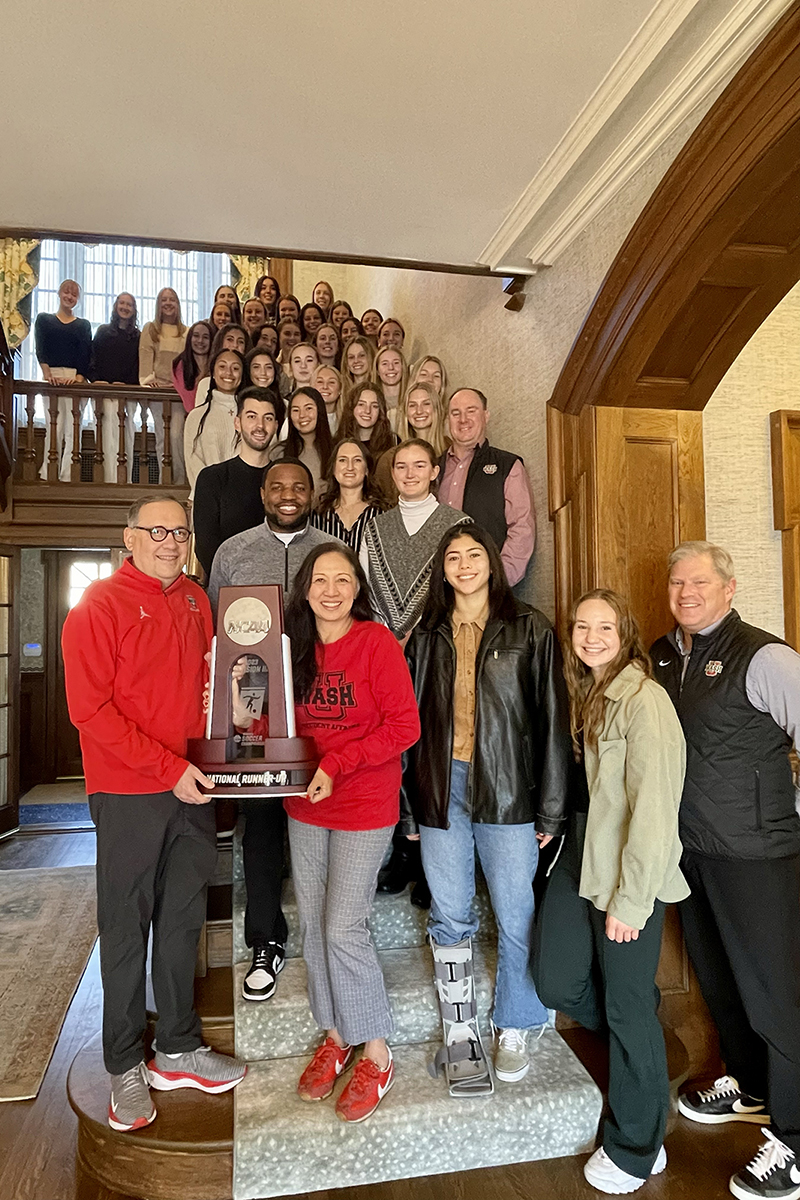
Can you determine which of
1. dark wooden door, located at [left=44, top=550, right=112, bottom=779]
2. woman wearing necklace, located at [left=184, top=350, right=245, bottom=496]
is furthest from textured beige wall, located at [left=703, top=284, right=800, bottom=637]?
dark wooden door, located at [left=44, top=550, right=112, bottom=779]

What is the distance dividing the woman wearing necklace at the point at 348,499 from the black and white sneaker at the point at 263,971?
1.26 meters

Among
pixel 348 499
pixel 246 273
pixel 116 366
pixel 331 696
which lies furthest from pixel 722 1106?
pixel 246 273

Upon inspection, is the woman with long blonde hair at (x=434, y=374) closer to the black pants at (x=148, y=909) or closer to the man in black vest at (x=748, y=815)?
the man in black vest at (x=748, y=815)

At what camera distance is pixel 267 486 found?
91.4 inches

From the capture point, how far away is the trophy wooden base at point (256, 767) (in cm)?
183

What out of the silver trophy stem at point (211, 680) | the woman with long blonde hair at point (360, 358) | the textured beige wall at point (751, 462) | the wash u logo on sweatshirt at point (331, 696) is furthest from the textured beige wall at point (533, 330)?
the silver trophy stem at point (211, 680)

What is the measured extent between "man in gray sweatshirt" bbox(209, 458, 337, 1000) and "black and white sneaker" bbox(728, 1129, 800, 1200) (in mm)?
1268

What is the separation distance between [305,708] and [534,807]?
2.21ft

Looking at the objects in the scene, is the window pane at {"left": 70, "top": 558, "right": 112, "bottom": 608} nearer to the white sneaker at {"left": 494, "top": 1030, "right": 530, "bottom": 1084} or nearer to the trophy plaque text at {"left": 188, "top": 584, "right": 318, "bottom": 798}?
the trophy plaque text at {"left": 188, "top": 584, "right": 318, "bottom": 798}

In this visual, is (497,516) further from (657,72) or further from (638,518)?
(657,72)

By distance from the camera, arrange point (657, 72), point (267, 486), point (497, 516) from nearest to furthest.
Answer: point (657, 72) < point (267, 486) < point (497, 516)

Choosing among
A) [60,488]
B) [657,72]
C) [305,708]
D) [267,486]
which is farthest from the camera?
[60,488]

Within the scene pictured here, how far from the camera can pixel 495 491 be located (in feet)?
8.91

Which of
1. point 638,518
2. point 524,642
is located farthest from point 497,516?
point 524,642
